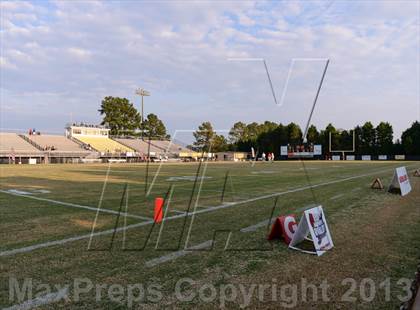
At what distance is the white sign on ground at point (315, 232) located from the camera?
527 cm

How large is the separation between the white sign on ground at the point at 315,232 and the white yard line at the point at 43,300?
3.50 m

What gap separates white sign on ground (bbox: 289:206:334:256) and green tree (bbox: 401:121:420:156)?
283 ft

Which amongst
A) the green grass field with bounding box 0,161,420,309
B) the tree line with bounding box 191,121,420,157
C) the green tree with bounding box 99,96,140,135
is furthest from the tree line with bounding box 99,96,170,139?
the green grass field with bounding box 0,161,420,309

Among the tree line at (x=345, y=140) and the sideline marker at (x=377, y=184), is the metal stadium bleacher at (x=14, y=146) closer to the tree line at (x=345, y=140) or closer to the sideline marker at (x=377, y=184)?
the tree line at (x=345, y=140)

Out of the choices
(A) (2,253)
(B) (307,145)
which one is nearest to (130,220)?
(A) (2,253)

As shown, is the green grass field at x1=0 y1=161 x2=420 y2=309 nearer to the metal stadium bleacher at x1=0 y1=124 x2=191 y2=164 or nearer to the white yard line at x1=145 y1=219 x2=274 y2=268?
the white yard line at x1=145 y1=219 x2=274 y2=268

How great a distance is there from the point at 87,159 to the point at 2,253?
58951mm

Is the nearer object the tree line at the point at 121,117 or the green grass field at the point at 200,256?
the green grass field at the point at 200,256

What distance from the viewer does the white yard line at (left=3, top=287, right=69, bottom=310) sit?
3.43 metres

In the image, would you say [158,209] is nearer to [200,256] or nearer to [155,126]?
[200,256]

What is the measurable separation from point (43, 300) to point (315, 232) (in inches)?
153

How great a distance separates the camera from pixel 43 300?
3580mm

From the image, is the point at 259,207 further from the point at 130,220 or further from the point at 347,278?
the point at 347,278

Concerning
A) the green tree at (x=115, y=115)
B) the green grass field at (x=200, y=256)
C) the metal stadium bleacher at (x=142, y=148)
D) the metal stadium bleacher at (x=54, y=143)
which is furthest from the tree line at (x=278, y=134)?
the green grass field at (x=200, y=256)
